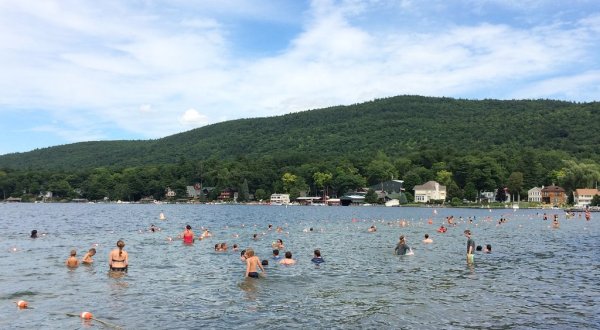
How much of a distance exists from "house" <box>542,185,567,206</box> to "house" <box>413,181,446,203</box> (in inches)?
1254

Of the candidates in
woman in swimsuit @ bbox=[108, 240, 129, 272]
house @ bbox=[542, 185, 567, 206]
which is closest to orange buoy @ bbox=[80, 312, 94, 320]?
woman in swimsuit @ bbox=[108, 240, 129, 272]

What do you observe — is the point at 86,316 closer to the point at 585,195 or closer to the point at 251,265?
the point at 251,265

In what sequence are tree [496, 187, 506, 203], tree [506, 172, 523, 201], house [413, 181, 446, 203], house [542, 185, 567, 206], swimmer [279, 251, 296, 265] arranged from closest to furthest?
swimmer [279, 251, 296, 265], house [542, 185, 567, 206], tree [506, 172, 523, 201], house [413, 181, 446, 203], tree [496, 187, 506, 203]

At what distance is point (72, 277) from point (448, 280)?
60.8 ft

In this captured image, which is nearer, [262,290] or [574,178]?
[262,290]

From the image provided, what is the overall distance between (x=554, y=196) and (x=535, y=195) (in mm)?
9702

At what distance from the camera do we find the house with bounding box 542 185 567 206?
17162 centimetres

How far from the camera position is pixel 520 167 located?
195875 mm

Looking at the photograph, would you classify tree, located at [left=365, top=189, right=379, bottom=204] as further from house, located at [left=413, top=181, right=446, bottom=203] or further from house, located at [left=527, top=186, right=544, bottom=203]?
house, located at [left=527, top=186, right=544, bottom=203]

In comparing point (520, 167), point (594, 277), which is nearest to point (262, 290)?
point (594, 277)

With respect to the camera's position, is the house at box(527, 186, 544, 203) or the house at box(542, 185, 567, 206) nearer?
the house at box(542, 185, 567, 206)

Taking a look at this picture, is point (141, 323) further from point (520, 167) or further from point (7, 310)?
point (520, 167)

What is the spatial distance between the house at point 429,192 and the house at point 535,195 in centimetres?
2798

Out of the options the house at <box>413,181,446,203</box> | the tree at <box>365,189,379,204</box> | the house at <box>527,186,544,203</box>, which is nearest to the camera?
the house at <box>527,186,544,203</box>
